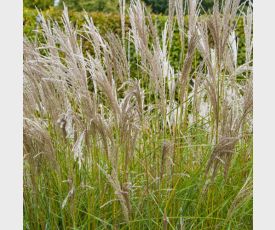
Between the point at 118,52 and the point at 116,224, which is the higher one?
the point at 118,52

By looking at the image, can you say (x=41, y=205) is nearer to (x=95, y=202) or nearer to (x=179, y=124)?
(x=95, y=202)

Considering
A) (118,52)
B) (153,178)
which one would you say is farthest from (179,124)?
(118,52)

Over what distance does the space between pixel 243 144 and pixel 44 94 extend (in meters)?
1.03

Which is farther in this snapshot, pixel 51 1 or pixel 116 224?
pixel 51 1

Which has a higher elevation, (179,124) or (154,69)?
(154,69)

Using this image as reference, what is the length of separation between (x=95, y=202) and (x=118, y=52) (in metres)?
0.63

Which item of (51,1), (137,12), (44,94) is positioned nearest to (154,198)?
(44,94)

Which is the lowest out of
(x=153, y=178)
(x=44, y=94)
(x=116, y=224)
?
(x=116, y=224)

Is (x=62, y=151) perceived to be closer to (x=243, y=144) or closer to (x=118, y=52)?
(x=118, y=52)

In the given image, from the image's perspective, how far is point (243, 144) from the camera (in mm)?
2645
